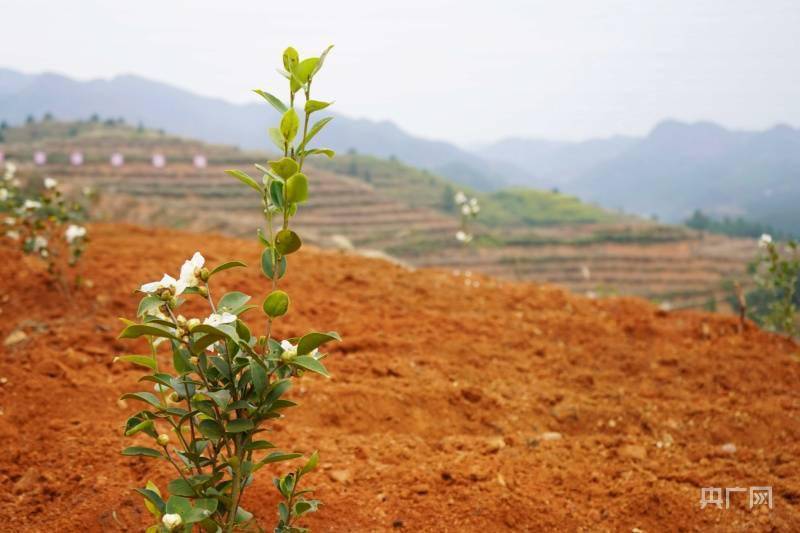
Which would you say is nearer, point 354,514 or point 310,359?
point 310,359

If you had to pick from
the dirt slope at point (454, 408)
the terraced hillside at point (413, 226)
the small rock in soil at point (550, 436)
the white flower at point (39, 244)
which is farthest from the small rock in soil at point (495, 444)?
the terraced hillside at point (413, 226)

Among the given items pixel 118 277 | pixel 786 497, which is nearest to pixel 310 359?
pixel 786 497

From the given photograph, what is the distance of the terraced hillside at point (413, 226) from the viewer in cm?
5844

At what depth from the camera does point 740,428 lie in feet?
12.9

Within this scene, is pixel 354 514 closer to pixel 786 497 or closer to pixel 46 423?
pixel 46 423

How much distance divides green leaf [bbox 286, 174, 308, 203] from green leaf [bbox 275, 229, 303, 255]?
105 mm

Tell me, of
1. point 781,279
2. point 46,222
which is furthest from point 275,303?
point 781,279

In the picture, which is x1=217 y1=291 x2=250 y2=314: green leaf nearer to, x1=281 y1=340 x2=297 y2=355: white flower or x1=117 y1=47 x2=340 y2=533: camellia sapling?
x1=117 y1=47 x2=340 y2=533: camellia sapling

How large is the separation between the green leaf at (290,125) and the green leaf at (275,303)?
46 centimetres

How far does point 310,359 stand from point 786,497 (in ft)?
8.87

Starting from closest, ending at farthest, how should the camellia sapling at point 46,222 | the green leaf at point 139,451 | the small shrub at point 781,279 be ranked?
the green leaf at point 139,451 → the camellia sapling at point 46,222 → the small shrub at point 781,279

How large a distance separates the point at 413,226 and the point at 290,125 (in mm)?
67955

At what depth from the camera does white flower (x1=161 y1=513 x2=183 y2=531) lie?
155cm

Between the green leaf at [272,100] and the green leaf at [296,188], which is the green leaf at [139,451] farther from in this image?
the green leaf at [272,100]
